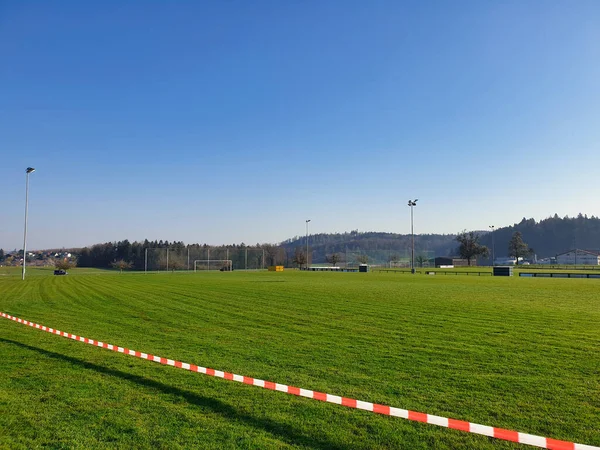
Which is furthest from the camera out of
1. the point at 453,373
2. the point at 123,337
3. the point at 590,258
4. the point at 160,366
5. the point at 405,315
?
the point at 590,258

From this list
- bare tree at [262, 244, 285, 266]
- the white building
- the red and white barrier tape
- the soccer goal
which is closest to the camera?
the red and white barrier tape

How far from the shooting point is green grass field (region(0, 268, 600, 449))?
5.54m

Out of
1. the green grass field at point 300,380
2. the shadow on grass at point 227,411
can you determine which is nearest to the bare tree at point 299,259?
the green grass field at point 300,380

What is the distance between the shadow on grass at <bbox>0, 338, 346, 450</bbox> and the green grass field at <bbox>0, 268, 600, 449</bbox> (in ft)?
0.08

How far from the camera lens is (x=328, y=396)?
6.69 m

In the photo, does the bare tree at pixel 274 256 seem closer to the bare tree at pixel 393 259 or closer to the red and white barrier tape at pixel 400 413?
the bare tree at pixel 393 259

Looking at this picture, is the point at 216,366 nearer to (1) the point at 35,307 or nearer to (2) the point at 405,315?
(2) the point at 405,315

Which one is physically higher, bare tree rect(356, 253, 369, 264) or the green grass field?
bare tree rect(356, 253, 369, 264)

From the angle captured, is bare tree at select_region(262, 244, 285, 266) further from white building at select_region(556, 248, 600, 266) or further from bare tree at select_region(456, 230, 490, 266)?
white building at select_region(556, 248, 600, 266)

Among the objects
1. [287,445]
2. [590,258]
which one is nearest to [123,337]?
[287,445]

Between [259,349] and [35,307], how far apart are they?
1503cm

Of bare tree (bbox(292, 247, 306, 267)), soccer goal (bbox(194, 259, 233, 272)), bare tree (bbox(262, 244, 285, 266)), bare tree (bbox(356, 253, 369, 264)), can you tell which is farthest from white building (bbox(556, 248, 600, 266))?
soccer goal (bbox(194, 259, 233, 272))

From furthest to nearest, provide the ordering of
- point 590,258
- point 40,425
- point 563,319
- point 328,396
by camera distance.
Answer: point 590,258, point 563,319, point 328,396, point 40,425

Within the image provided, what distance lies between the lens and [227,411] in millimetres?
6320
